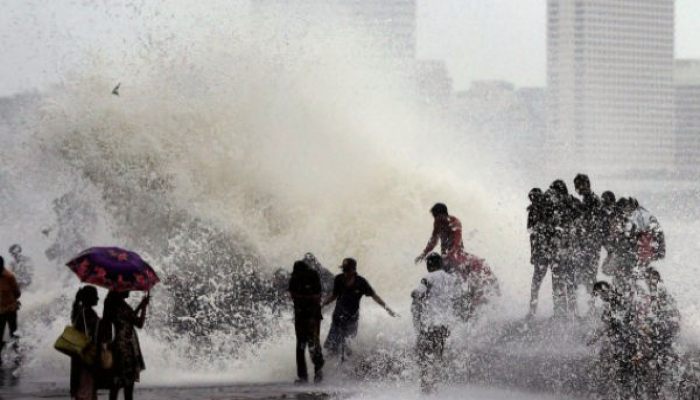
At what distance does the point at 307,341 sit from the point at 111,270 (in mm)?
3756

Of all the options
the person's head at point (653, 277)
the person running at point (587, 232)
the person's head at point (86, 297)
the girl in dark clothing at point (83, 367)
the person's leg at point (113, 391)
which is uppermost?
the person running at point (587, 232)

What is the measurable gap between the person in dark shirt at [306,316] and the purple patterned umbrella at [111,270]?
3334 millimetres

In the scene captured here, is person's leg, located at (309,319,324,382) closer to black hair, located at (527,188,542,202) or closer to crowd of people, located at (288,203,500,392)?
crowd of people, located at (288,203,500,392)

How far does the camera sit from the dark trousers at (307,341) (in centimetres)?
1179

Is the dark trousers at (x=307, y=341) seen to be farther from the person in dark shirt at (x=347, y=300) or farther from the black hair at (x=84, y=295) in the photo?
the black hair at (x=84, y=295)

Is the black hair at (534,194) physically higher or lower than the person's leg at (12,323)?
higher

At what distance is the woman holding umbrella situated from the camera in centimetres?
840

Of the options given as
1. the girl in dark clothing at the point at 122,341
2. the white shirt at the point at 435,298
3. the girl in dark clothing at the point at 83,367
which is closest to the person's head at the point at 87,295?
the girl in dark clothing at the point at 83,367

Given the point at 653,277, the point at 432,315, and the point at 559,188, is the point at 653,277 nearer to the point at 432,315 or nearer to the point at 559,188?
the point at 432,315

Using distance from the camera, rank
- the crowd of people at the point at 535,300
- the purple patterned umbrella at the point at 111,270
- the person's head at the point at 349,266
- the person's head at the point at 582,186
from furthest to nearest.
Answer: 1. the person's head at the point at 349,266
2. the person's head at the point at 582,186
3. the crowd of people at the point at 535,300
4. the purple patterned umbrella at the point at 111,270

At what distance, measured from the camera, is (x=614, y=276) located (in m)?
11.5

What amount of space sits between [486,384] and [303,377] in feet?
6.04

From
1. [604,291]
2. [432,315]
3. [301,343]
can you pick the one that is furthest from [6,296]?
[604,291]

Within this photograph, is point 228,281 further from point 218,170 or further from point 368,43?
point 368,43
